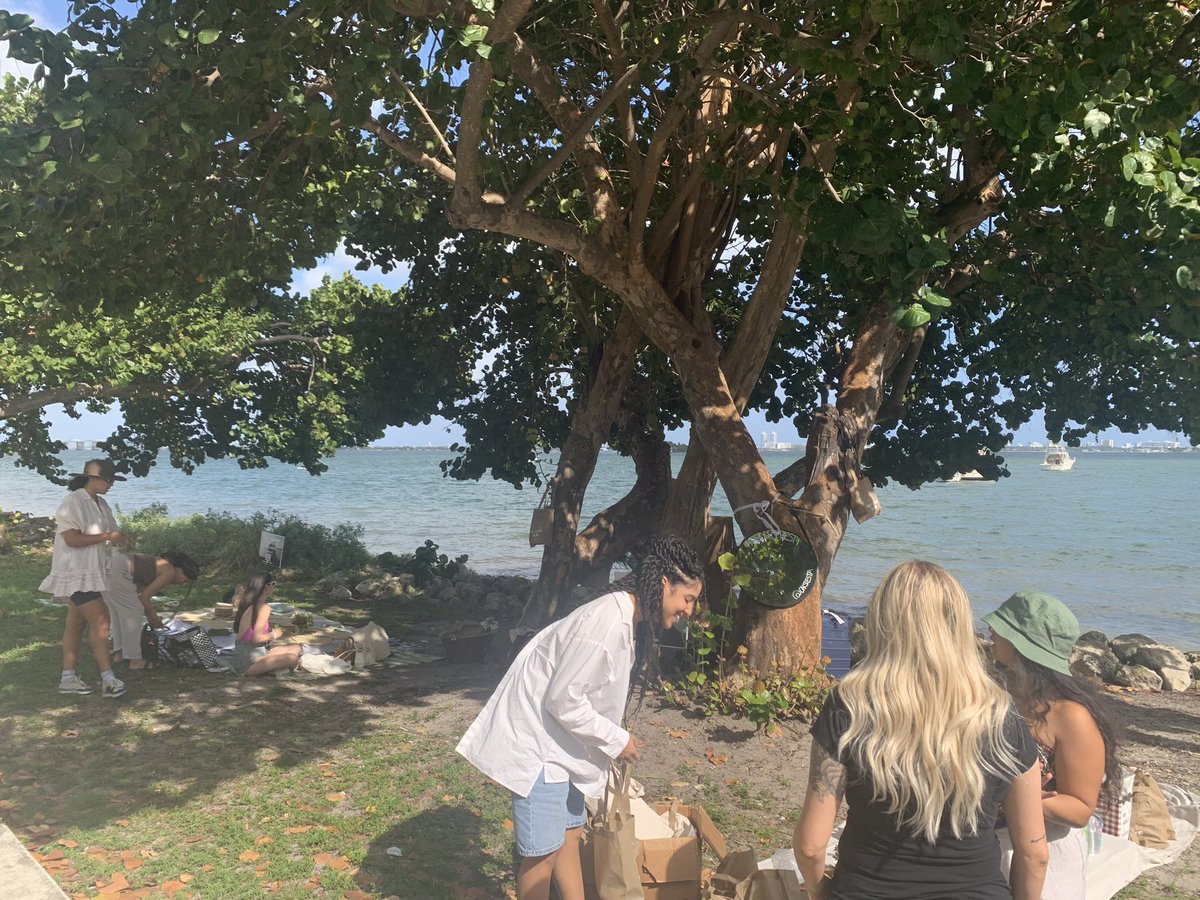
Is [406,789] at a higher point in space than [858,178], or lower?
lower

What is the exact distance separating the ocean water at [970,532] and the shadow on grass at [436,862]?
1492 cm

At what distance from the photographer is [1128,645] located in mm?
11695

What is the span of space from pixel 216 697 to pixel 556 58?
6948 mm

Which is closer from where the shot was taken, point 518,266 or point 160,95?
point 160,95

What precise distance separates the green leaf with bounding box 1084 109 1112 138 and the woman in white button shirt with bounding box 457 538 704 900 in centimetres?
359

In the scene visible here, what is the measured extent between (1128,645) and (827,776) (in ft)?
36.3

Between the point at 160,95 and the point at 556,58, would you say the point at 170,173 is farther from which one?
the point at 556,58

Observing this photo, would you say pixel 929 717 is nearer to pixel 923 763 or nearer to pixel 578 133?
pixel 923 763

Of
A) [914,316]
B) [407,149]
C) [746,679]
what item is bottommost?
[746,679]

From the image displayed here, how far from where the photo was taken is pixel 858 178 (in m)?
7.85

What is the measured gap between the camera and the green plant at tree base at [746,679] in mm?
7523

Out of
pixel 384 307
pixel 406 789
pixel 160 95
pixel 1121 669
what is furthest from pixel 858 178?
pixel 384 307

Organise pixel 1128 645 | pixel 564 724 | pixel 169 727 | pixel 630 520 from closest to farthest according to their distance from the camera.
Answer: pixel 564 724 → pixel 169 727 → pixel 630 520 → pixel 1128 645

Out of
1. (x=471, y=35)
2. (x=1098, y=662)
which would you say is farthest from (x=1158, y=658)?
(x=471, y=35)
